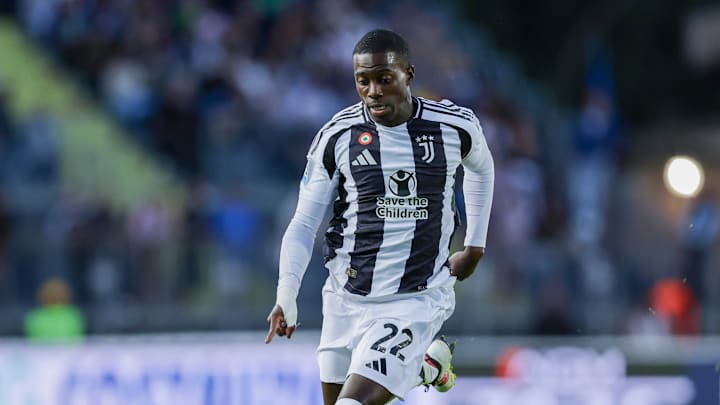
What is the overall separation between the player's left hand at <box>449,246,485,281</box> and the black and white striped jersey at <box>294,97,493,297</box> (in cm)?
30

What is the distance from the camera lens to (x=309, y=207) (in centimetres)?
669

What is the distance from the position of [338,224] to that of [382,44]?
932mm

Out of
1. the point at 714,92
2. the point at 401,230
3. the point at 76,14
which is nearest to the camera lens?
the point at 401,230

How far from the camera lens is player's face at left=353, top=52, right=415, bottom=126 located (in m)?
6.36

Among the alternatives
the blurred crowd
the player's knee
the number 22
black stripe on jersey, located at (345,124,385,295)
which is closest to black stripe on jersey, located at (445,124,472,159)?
black stripe on jersey, located at (345,124,385,295)

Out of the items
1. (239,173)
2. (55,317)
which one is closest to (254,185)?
(239,173)

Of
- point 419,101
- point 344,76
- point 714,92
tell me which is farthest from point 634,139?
point 419,101

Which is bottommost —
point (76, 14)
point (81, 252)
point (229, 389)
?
point (229, 389)

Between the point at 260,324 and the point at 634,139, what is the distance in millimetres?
7099

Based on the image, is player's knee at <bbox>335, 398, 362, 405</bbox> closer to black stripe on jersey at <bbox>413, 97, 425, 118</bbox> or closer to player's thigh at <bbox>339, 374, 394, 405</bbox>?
player's thigh at <bbox>339, 374, 394, 405</bbox>

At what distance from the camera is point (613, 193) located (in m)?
15.2

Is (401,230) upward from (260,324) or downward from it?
upward

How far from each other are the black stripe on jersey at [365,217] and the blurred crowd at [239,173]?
232 inches

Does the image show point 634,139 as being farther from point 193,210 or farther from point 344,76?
point 193,210
